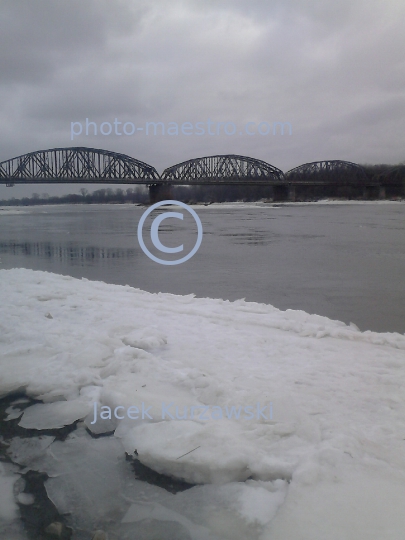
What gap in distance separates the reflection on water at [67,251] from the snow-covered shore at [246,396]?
202 inches

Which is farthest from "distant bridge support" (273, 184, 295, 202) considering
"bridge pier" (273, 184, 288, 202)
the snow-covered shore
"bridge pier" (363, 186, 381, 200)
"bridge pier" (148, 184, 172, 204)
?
the snow-covered shore

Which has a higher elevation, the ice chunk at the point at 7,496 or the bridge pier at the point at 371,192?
the bridge pier at the point at 371,192

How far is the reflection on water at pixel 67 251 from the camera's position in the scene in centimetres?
967

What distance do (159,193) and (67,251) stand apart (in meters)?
4.95

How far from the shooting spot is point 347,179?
12797 millimetres

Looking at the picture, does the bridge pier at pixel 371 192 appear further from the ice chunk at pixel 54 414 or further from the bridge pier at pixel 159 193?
the ice chunk at pixel 54 414

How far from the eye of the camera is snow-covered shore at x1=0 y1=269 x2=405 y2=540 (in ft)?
5.44

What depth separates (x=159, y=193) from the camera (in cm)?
680

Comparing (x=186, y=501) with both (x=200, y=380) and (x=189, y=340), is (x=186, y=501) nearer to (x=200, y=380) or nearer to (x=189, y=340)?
(x=200, y=380)

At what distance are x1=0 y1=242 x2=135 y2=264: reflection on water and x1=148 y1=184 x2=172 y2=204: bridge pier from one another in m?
2.90
